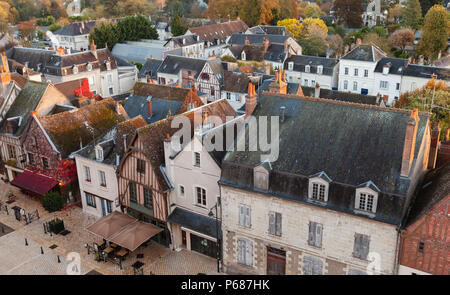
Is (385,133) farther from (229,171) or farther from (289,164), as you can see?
(229,171)

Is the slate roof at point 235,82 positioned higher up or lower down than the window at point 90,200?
higher up

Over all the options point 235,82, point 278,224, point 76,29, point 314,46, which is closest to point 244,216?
point 278,224

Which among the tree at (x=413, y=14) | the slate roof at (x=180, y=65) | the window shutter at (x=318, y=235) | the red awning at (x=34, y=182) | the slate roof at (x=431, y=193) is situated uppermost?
the tree at (x=413, y=14)

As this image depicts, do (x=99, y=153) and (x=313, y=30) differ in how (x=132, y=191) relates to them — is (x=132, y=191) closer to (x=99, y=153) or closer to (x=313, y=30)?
(x=99, y=153)

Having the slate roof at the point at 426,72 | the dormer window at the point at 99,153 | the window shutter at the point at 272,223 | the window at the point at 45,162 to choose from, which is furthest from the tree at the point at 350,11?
the window shutter at the point at 272,223

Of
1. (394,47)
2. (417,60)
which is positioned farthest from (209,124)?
(394,47)

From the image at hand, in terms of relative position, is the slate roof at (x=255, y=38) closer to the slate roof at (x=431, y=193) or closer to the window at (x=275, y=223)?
the slate roof at (x=431, y=193)

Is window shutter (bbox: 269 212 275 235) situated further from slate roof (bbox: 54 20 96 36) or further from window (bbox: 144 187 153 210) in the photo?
slate roof (bbox: 54 20 96 36)
